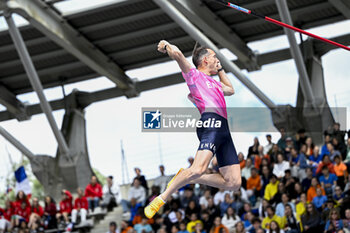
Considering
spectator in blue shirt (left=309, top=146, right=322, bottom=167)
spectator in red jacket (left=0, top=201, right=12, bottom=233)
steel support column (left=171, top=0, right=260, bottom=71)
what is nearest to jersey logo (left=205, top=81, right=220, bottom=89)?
spectator in blue shirt (left=309, top=146, right=322, bottom=167)

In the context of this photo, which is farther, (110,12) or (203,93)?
(110,12)

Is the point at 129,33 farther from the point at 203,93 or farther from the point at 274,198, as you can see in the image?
the point at 203,93

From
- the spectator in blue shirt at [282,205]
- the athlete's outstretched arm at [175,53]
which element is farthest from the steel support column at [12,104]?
the athlete's outstretched arm at [175,53]

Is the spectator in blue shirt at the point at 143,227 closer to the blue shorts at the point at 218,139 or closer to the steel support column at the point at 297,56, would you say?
the steel support column at the point at 297,56

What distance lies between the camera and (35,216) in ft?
68.8

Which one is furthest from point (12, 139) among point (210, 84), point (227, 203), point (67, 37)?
point (210, 84)

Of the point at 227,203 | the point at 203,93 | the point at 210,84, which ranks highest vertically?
the point at 210,84

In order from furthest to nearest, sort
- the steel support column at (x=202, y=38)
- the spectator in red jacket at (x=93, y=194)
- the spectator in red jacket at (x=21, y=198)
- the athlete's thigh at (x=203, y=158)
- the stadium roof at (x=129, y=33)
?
the spectator in red jacket at (x=93, y=194)
the spectator in red jacket at (x=21, y=198)
the stadium roof at (x=129, y=33)
the steel support column at (x=202, y=38)
the athlete's thigh at (x=203, y=158)

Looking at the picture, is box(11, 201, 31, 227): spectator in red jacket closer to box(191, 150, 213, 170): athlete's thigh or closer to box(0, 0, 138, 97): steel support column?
box(0, 0, 138, 97): steel support column

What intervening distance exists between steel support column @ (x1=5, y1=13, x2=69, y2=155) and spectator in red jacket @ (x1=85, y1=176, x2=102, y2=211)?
8.41 feet

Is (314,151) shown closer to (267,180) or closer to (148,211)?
(267,180)

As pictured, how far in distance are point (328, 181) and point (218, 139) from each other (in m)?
9.29

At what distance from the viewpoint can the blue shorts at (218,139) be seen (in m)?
8.05

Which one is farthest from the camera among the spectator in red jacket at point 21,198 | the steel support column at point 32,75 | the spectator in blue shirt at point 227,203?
the spectator in red jacket at point 21,198
